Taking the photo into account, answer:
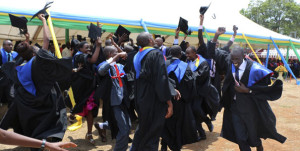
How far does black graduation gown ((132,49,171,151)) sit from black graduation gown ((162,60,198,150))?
86 cm

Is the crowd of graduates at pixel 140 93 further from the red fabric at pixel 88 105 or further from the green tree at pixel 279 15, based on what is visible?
the green tree at pixel 279 15

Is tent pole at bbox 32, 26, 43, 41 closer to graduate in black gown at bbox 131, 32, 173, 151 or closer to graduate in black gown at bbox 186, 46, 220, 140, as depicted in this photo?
graduate in black gown at bbox 186, 46, 220, 140

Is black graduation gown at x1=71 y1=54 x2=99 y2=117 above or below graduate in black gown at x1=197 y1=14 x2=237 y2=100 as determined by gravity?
below

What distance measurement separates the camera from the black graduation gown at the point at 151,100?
3.26m

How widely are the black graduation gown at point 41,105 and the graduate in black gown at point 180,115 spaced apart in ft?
5.33

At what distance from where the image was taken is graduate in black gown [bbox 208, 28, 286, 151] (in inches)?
143

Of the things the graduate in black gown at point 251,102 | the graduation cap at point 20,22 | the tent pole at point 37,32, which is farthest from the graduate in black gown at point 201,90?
the tent pole at point 37,32

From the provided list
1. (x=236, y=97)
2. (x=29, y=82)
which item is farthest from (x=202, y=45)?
(x=29, y=82)

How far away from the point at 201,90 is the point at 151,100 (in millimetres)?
2066

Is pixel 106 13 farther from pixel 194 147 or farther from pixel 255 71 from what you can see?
Result: pixel 255 71

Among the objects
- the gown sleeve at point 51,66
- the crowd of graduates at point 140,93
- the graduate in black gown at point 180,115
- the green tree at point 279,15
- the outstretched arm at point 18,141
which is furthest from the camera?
the green tree at point 279,15

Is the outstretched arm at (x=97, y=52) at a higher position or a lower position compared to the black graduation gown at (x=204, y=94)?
higher

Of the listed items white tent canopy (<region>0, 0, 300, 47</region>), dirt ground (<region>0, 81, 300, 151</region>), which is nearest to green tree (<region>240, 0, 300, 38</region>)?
white tent canopy (<region>0, 0, 300, 47</region>)

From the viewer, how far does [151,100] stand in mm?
3373
